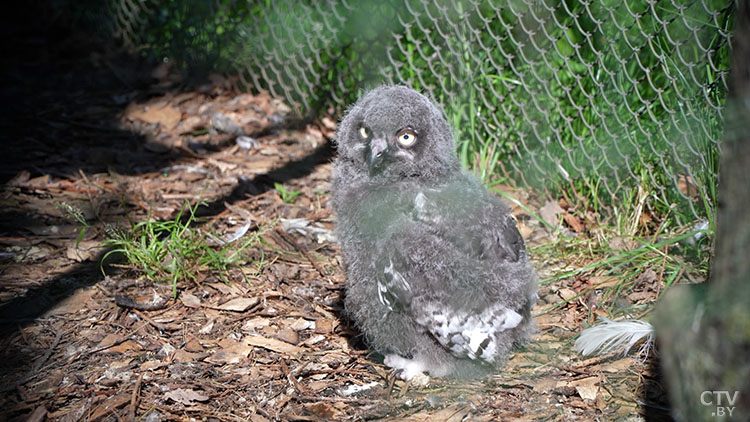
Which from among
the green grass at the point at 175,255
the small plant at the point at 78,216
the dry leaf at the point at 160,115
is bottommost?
the green grass at the point at 175,255

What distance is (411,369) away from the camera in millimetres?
3229

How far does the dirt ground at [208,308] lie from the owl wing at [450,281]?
0.27m

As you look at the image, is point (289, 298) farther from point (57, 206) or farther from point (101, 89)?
point (101, 89)

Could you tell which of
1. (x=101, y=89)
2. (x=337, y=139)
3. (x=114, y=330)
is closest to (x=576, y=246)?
(x=337, y=139)

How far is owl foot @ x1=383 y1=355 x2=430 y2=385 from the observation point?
3219mm

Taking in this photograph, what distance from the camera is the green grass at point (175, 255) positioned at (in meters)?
3.78

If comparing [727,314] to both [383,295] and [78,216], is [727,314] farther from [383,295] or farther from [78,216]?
[78,216]

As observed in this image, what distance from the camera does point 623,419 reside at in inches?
111

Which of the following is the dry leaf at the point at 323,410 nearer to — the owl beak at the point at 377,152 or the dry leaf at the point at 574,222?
the owl beak at the point at 377,152

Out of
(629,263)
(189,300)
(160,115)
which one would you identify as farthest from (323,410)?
(160,115)

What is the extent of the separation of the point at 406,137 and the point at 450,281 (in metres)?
0.70

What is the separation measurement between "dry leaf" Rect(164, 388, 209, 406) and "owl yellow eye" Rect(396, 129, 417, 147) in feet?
4.71

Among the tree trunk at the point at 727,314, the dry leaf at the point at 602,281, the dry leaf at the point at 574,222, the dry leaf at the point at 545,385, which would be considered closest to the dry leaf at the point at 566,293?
the dry leaf at the point at 602,281

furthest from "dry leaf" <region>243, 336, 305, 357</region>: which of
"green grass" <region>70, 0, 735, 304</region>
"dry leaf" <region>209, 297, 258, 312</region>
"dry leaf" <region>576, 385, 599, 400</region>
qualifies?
"dry leaf" <region>576, 385, 599, 400</region>
